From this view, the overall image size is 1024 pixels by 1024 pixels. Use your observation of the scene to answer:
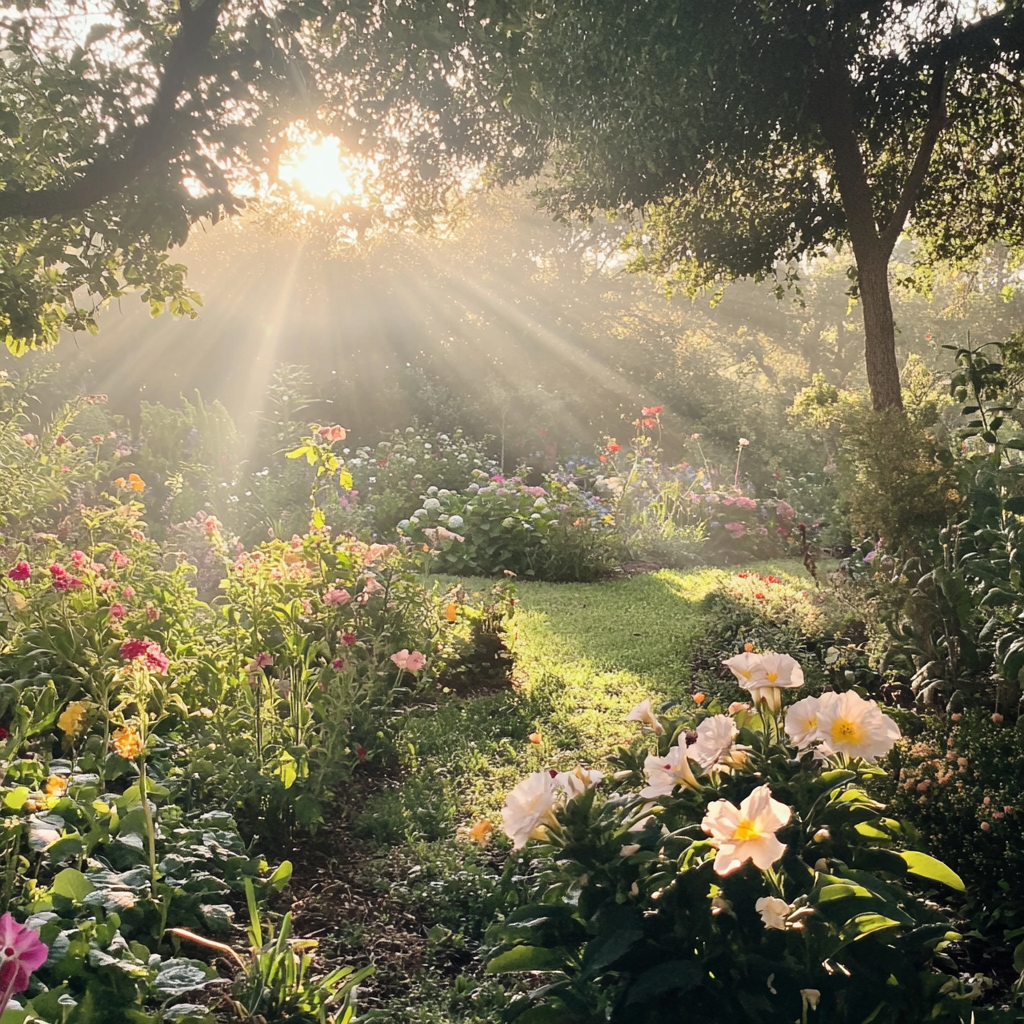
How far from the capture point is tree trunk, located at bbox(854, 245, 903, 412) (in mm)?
5992

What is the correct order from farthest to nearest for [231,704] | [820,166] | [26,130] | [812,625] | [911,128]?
[820,166] → [911,128] → [812,625] → [231,704] → [26,130]

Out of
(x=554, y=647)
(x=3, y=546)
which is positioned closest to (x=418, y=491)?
(x=554, y=647)

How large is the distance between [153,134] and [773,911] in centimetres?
324

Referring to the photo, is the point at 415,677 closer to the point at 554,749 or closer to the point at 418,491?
the point at 554,749

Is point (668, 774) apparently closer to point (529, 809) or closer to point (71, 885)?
Result: point (529, 809)

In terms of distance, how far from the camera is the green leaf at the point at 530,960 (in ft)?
4.73

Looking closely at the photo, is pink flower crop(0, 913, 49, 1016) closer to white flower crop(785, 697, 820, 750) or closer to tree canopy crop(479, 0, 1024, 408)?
white flower crop(785, 697, 820, 750)

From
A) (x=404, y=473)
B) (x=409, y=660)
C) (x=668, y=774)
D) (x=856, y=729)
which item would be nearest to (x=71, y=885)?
(x=668, y=774)

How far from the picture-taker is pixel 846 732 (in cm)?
147

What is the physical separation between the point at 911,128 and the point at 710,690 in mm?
4896

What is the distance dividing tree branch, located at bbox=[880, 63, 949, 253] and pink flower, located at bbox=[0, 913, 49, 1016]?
21.2 feet

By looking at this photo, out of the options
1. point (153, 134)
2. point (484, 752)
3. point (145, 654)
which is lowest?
point (484, 752)

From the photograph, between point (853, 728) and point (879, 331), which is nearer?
point (853, 728)

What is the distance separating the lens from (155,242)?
11.0 ft
